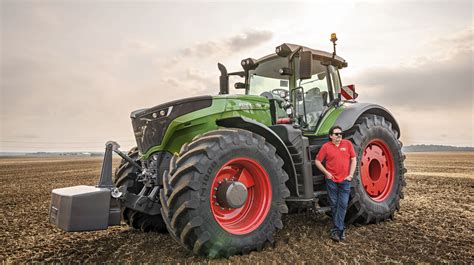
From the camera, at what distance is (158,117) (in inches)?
179

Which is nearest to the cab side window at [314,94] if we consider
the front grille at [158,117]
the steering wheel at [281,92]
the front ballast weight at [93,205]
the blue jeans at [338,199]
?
the steering wheel at [281,92]

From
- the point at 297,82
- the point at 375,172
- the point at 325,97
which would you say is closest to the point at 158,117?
the point at 297,82

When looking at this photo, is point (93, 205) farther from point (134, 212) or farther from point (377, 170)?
point (377, 170)

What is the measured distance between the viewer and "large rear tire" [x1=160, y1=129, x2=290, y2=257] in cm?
373

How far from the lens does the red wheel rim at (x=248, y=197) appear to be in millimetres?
4230

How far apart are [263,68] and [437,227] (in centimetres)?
381

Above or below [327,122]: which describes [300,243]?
below

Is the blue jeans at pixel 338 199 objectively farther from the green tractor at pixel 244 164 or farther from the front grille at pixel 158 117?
the front grille at pixel 158 117

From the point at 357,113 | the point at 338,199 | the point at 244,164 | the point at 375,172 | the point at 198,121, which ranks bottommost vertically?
the point at 338,199

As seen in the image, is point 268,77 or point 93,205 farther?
point 268,77

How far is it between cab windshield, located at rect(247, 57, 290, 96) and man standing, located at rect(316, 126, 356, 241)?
1.29 metres

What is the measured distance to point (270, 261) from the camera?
3.93 m

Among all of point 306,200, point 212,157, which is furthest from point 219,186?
point 306,200

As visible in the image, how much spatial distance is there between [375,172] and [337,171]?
1.51 meters
